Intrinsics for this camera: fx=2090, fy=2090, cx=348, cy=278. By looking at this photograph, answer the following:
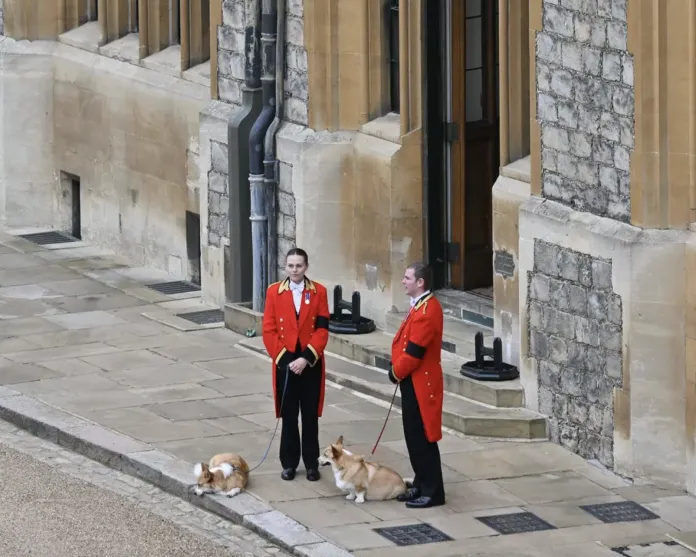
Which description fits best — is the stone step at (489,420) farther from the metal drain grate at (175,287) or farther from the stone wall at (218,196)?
the metal drain grate at (175,287)

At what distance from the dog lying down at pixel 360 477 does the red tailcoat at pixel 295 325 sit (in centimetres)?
59

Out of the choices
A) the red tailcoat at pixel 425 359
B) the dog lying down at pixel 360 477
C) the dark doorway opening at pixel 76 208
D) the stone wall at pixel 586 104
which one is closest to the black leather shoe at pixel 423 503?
the dog lying down at pixel 360 477

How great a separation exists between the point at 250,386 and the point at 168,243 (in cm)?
457

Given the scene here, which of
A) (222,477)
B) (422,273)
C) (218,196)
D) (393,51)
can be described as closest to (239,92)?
(218,196)

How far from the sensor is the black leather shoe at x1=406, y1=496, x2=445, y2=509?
1312 cm

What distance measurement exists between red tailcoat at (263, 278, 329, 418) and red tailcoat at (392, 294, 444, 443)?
0.66m

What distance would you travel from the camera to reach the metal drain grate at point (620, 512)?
1297 centimetres

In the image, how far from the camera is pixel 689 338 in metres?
13.3

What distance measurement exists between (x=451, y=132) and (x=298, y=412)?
13.9ft

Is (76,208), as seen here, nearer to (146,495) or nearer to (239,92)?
(239,92)

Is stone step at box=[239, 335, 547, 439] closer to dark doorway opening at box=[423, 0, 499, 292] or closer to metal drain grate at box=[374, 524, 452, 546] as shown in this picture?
metal drain grate at box=[374, 524, 452, 546]

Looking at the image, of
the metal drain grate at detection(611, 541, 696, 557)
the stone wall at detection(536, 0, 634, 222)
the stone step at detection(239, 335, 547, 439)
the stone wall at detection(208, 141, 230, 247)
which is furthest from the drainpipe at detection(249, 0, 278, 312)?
the metal drain grate at detection(611, 541, 696, 557)

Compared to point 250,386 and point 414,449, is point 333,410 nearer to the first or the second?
point 250,386

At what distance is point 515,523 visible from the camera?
12867 millimetres
